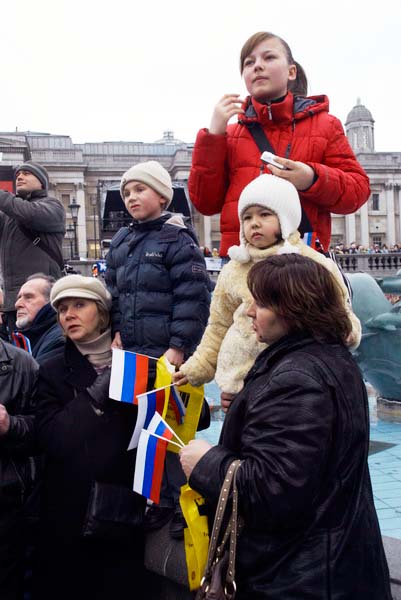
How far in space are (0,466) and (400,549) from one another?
1668 millimetres

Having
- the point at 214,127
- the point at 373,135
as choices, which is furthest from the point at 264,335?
the point at 373,135

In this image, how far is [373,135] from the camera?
249ft

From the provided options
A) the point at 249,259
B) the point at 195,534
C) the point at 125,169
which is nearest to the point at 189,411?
the point at 249,259

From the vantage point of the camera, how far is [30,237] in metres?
4.58

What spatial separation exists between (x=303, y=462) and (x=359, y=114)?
77.7 m

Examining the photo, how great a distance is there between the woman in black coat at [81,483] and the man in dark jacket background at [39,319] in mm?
596

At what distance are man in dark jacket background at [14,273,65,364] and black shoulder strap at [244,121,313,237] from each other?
1.41 meters

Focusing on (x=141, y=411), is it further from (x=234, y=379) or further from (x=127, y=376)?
(x=234, y=379)

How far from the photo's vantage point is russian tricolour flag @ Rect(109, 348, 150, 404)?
2.66 m

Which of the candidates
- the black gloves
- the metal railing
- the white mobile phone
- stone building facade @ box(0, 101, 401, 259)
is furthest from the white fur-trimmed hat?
stone building facade @ box(0, 101, 401, 259)

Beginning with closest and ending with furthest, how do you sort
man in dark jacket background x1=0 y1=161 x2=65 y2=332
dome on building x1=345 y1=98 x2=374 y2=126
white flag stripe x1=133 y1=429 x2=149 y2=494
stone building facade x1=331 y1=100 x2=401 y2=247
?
white flag stripe x1=133 y1=429 x2=149 y2=494 < man in dark jacket background x1=0 y1=161 x2=65 y2=332 < stone building facade x1=331 y1=100 x2=401 y2=247 < dome on building x1=345 y1=98 x2=374 y2=126

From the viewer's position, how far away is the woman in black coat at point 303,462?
171 centimetres

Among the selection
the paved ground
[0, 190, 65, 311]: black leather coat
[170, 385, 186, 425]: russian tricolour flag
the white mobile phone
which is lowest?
the paved ground

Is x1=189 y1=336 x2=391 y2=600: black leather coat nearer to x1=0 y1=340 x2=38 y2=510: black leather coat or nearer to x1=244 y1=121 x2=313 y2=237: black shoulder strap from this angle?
x1=244 y1=121 x2=313 y2=237: black shoulder strap
